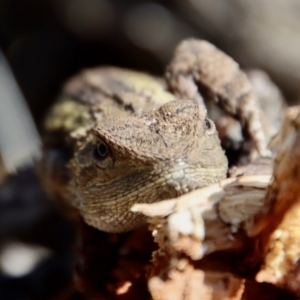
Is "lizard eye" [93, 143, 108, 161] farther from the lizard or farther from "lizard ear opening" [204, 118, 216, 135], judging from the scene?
"lizard ear opening" [204, 118, 216, 135]

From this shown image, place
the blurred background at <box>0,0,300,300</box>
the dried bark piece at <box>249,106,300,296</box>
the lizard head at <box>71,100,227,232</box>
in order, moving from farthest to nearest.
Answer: the blurred background at <box>0,0,300,300</box>, the lizard head at <box>71,100,227,232</box>, the dried bark piece at <box>249,106,300,296</box>

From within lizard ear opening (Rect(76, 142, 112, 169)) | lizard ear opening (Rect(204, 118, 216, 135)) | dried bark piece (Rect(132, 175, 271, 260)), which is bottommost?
lizard ear opening (Rect(76, 142, 112, 169))

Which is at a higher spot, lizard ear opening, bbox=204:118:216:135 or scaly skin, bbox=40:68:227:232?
lizard ear opening, bbox=204:118:216:135

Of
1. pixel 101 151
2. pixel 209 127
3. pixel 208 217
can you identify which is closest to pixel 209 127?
pixel 209 127

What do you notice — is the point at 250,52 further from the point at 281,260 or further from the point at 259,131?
the point at 281,260

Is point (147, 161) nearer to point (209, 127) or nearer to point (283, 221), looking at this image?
point (209, 127)

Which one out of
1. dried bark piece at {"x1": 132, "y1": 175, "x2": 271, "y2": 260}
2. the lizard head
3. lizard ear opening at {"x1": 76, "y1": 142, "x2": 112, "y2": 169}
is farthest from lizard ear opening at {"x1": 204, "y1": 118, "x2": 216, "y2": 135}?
dried bark piece at {"x1": 132, "y1": 175, "x2": 271, "y2": 260}

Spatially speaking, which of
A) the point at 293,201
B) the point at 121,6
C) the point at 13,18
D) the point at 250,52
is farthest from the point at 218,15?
the point at 293,201

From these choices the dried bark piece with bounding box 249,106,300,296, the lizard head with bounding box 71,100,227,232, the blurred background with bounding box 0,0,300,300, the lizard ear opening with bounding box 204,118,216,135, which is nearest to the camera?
the dried bark piece with bounding box 249,106,300,296
